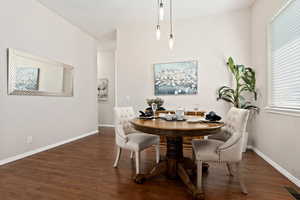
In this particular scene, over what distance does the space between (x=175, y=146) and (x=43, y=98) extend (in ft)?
9.31

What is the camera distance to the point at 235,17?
359cm

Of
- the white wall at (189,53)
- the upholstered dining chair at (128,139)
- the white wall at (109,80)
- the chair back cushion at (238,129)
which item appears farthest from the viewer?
the white wall at (109,80)

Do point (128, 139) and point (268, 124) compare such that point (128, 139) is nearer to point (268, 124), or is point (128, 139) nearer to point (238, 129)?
point (238, 129)

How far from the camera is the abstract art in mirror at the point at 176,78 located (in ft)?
12.5

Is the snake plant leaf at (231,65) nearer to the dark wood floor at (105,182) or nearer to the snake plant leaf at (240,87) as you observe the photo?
the snake plant leaf at (240,87)

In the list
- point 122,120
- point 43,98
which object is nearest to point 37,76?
point 43,98

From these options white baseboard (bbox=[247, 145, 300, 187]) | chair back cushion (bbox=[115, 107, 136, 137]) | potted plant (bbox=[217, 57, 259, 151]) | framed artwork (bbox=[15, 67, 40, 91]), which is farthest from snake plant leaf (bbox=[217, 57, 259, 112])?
framed artwork (bbox=[15, 67, 40, 91])

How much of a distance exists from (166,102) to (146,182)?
229cm

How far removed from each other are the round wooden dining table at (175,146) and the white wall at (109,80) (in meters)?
4.35

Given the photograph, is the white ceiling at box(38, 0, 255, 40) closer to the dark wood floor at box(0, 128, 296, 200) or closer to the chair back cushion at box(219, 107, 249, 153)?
the chair back cushion at box(219, 107, 249, 153)

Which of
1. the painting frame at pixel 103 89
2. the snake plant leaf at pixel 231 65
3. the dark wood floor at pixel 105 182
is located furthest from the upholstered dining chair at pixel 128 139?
the painting frame at pixel 103 89

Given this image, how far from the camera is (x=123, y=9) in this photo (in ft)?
11.6

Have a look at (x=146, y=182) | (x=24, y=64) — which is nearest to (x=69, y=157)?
(x=146, y=182)

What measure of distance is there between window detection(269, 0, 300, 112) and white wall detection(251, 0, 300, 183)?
150 mm
